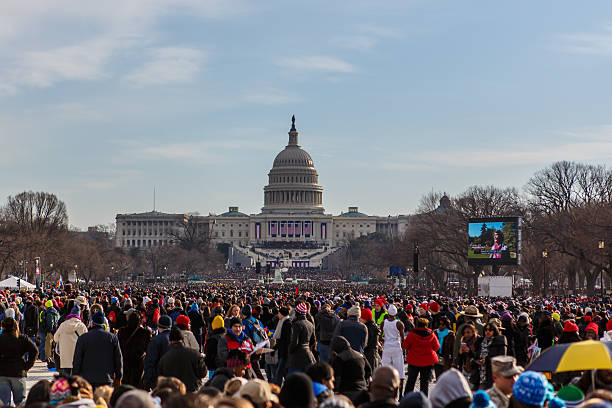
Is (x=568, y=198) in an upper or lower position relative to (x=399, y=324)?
upper

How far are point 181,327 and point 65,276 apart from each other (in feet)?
274

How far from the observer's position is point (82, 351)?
1366 cm

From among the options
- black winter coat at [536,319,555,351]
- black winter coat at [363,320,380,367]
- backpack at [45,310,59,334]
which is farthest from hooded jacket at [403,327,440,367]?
backpack at [45,310,59,334]

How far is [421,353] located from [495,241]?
42985 millimetres

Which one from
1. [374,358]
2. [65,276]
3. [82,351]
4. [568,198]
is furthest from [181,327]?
[65,276]

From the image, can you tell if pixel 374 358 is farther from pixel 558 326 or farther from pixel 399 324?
pixel 558 326

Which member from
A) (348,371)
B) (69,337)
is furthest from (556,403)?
(69,337)

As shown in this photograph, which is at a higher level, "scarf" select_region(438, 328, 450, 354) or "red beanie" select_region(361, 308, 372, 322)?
"red beanie" select_region(361, 308, 372, 322)

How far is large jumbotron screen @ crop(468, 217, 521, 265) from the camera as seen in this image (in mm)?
57188

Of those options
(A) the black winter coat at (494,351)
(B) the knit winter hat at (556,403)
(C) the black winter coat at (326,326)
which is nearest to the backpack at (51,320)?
(C) the black winter coat at (326,326)

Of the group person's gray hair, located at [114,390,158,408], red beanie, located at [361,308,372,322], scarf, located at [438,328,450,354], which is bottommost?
person's gray hair, located at [114,390,158,408]

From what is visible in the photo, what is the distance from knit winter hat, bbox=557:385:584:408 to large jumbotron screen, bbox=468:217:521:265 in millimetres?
48263

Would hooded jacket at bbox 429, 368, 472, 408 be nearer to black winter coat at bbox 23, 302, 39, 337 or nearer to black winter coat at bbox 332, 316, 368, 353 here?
black winter coat at bbox 332, 316, 368, 353

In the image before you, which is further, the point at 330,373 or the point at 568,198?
the point at 568,198
